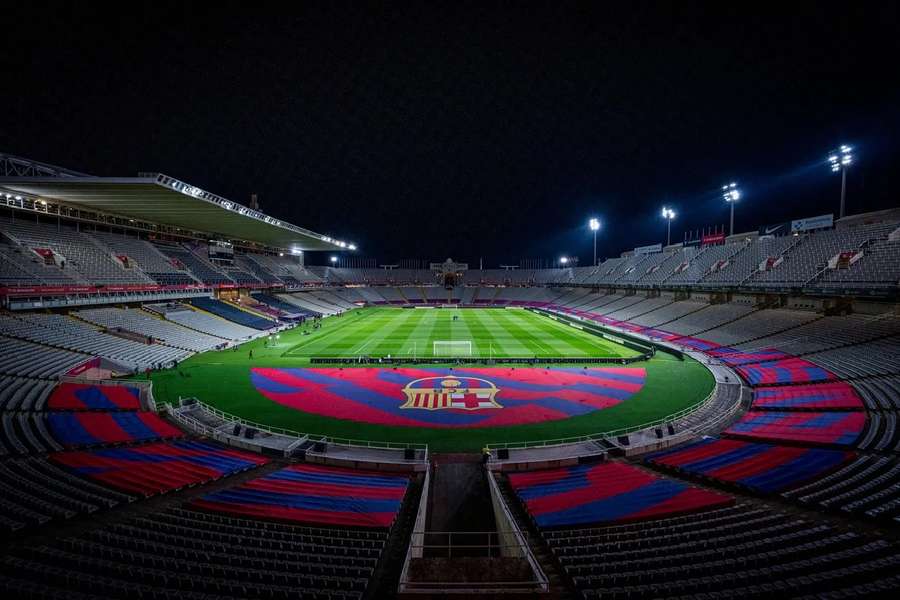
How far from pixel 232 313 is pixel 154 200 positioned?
18.0m

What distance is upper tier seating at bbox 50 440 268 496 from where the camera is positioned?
472 inches

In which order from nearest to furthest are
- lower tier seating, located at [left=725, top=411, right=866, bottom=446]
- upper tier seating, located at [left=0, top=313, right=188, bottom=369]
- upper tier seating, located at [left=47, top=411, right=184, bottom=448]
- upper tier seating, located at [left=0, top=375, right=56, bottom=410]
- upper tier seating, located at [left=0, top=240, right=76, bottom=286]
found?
lower tier seating, located at [left=725, top=411, right=866, bottom=446] < upper tier seating, located at [left=47, top=411, right=184, bottom=448] < upper tier seating, located at [left=0, top=375, right=56, bottom=410] < upper tier seating, located at [left=0, top=313, right=188, bottom=369] < upper tier seating, located at [left=0, top=240, right=76, bottom=286]

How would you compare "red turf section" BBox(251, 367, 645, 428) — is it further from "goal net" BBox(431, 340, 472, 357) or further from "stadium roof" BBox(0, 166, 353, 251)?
"stadium roof" BBox(0, 166, 353, 251)

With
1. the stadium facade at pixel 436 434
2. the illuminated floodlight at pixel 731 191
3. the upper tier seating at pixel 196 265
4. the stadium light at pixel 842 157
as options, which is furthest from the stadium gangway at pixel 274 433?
the illuminated floodlight at pixel 731 191

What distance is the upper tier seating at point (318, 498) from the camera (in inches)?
418

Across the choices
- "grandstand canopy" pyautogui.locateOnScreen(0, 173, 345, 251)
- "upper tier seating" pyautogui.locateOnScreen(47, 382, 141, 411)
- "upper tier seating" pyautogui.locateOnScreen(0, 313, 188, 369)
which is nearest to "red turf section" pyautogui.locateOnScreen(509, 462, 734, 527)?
"upper tier seating" pyautogui.locateOnScreen(47, 382, 141, 411)

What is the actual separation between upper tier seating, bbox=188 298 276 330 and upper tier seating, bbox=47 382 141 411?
27.2 meters

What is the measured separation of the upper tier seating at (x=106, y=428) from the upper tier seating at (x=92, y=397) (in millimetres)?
1135

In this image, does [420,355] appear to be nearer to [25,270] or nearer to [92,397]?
[92,397]

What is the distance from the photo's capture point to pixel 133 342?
3331cm

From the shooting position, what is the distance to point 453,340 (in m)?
44.6

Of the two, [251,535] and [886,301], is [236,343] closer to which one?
[251,535]

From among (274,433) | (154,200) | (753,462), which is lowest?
(274,433)

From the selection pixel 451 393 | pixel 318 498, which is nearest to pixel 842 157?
pixel 451 393
